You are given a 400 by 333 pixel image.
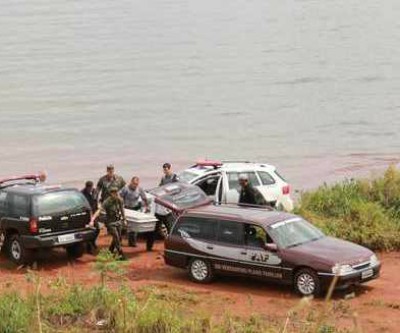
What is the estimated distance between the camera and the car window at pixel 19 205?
16297mm

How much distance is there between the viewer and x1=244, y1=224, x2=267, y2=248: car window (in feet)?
47.8

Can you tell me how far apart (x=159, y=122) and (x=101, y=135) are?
3.13 m

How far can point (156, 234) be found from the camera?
60.3ft

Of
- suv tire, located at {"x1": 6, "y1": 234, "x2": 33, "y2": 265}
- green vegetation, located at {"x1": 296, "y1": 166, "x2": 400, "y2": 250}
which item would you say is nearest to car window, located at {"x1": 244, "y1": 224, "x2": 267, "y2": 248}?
green vegetation, located at {"x1": 296, "y1": 166, "x2": 400, "y2": 250}

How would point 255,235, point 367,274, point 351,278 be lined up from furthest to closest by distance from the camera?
point 255,235 → point 367,274 → point 351,278

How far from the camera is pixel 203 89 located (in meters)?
44.5

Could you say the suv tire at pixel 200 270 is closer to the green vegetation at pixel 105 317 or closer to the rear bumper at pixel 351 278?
the rear bumper at pixel 351 278

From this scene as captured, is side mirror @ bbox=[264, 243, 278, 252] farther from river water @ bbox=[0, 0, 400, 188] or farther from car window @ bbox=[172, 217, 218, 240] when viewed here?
river water @ bbox=[0, 0, 400, 188]

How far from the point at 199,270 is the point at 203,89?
29.7 m

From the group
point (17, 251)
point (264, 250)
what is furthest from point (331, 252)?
point (17, 251)

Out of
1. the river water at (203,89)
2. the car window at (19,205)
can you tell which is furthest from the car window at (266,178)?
the river water at (203,89)

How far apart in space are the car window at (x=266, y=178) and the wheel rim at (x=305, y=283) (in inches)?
225

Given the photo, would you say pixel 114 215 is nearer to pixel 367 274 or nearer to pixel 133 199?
pixel 133 199

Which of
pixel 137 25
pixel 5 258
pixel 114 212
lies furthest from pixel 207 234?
pixel 137 25
